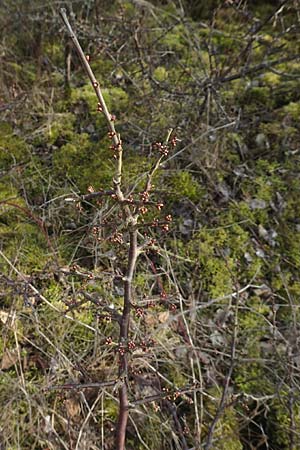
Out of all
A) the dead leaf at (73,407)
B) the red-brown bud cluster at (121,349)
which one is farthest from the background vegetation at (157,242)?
the red-brown bud cluster at (121,349)

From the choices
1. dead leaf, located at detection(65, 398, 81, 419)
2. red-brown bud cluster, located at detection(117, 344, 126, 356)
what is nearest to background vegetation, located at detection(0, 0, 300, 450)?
dead leaf, located at detection(65, 398, 81, 419)

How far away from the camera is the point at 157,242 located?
1.93m

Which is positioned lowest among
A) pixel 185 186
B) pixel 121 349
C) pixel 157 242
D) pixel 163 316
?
pixel 163 316

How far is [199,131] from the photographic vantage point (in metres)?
3.15

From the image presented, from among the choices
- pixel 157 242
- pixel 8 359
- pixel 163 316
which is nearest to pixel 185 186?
pixel 163 316

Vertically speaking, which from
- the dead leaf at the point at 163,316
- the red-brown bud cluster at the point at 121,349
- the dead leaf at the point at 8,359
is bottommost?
the dead leaf at the point at 8,359

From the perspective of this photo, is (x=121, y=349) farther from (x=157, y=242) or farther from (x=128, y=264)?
(x=157, y=242)

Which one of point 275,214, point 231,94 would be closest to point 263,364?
point 275,214

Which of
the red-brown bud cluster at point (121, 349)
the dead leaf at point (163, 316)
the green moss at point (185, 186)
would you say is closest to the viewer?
the red-brown bud cluster at point (121, 349)

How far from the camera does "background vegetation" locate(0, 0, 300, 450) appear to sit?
2020 mm

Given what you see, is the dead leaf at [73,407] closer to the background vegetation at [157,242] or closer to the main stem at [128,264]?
the background vegetation at [157,242]

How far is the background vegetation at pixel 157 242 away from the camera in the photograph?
2020 millimetres

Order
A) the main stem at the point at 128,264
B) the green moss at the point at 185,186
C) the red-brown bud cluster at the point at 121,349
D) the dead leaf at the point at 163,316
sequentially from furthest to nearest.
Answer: the green moss at the point at 185,186 → the dead leaf at the point at 163,316 → the red-brown bud cluster at the point at 121,349 → the main stem at the point at 128,264

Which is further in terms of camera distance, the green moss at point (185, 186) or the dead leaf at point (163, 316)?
the green moss at point (185, 186)
